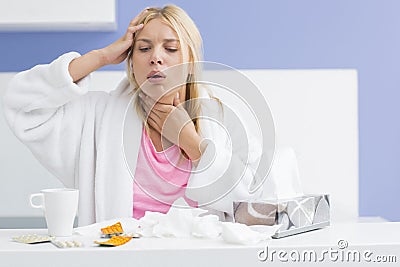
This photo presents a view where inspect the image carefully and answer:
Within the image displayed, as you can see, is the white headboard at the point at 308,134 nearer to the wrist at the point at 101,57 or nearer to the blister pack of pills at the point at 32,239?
the wrist at the point at 101,57

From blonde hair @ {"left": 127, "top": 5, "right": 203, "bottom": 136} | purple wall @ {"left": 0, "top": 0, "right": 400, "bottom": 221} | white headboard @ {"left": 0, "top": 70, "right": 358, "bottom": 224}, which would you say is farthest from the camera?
purple wall @ {"left": 0, "top": 0, "right": 400, "bottom": 221}

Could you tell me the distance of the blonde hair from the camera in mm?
1508

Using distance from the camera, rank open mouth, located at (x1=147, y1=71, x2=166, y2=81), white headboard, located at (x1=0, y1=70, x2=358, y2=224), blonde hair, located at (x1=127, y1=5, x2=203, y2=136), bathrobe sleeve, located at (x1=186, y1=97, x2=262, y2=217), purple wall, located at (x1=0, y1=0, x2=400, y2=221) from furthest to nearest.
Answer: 1. purple wall, located at (x1=0, y1=0, x2=400, y2=221)
2. white headboard, located at (x1=0, y1=70, x2=358, y2=224)
3. blonde hair, located at (x1=127, y1=5, x2=203, y2=136)
4. open mouth, located at (x1=147, y1=71, x2=166, y2=81)
5. bathrobe sleeve, located at (x1=186, y1=97, x2=262, y2=217)

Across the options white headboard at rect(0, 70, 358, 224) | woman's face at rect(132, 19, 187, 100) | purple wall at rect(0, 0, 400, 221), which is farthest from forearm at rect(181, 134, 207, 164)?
purple wall at rect(0, 0, 400, 221)

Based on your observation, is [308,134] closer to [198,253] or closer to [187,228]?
[187,228]

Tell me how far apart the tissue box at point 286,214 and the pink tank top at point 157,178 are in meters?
0.42

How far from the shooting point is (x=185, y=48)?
1500mm

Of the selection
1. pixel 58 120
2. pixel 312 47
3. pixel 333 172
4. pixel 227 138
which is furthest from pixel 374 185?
pixel 58 120

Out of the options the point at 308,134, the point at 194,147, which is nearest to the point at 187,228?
A: the point at 194,147

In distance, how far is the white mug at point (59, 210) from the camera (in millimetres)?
1058

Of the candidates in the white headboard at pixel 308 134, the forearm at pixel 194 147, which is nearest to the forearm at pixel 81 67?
the forearm at pixel 194 147

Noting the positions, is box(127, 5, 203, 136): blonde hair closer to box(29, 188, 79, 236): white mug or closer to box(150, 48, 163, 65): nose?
box(150, 48, 163, 65): nose

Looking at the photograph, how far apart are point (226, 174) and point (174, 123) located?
10.2 inches

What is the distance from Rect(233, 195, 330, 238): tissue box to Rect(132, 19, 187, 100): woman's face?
1.48 ft
